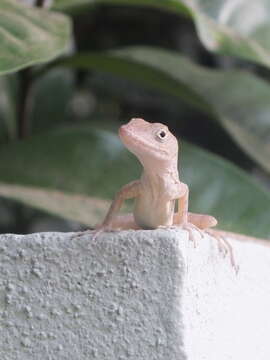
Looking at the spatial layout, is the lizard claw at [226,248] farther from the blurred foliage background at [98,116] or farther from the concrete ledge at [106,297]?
the blurred foliage background at [98,116]

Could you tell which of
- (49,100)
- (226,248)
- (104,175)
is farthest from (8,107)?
(226,248)

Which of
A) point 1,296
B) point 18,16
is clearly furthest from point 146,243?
point 18,16

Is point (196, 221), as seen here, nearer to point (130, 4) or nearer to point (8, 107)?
point (130, 4)

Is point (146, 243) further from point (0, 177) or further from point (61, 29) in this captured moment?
point (0, 177)

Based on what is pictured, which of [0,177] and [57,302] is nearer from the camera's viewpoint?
[57,302]

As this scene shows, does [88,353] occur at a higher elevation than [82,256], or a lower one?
lower

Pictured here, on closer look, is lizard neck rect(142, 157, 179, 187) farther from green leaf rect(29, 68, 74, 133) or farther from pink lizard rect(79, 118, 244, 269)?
green leaf rect(29, 68, 74, 133)

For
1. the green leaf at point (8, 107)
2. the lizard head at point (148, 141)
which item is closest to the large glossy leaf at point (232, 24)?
the lizard head at point (148, 141)

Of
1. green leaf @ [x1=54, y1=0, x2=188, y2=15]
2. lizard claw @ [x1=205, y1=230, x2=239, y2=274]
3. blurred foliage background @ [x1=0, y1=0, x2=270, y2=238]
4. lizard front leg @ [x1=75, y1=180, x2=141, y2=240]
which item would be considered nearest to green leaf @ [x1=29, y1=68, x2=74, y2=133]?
blurred foliage background @ [x1=0, y1=0, x2=270, y2=238]
